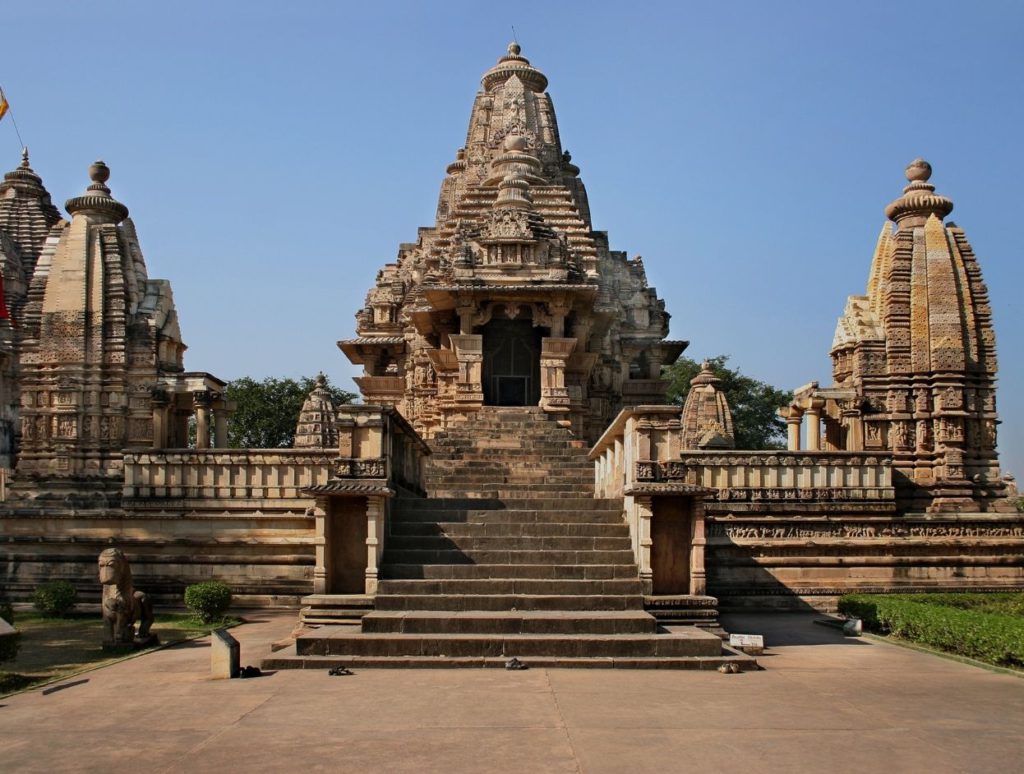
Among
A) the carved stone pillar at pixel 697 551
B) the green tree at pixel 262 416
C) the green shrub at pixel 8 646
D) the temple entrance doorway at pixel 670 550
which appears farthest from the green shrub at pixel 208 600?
the green tree at pixel 262 416

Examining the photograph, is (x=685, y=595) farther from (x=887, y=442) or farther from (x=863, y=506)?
(x=887, y=442)

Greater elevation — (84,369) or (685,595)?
(84,369)

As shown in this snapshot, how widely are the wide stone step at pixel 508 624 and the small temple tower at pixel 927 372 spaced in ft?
33.6

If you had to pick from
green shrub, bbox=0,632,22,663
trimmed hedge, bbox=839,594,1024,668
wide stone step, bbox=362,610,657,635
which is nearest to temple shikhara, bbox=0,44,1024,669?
wide stone step, bbox=362,610,657,635

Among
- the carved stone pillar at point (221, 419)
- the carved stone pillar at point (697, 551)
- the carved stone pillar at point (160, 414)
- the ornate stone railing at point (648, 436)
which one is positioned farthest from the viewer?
the carved stone pillar at point (221, 419)

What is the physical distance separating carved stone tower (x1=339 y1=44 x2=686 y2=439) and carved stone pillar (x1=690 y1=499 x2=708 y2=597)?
8476 millimetres

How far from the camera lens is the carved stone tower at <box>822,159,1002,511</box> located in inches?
761

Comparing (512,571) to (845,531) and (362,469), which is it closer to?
(362,469)

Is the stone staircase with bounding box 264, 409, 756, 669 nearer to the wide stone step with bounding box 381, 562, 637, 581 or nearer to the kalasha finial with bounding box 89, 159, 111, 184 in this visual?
the wide stone step with bounding box 381, 562, 637, 581

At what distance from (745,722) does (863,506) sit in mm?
10990

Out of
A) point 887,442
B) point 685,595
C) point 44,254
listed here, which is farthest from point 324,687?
point 44,254

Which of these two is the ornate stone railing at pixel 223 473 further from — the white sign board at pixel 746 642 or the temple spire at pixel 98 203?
the white sign board at pixel 746 642

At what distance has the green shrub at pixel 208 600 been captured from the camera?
14664mm

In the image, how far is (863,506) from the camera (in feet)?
59.1
